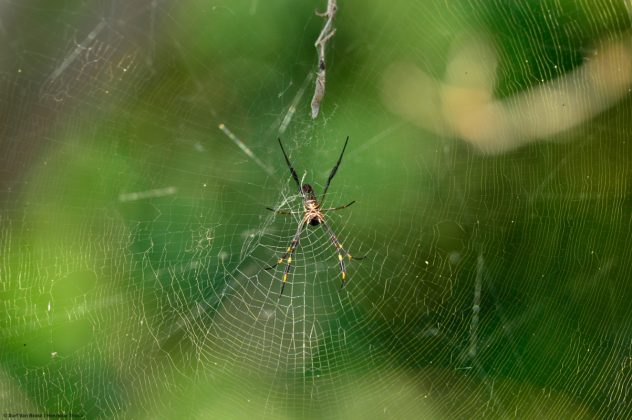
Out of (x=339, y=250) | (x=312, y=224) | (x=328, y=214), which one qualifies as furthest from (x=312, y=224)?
(x=339, y=250)

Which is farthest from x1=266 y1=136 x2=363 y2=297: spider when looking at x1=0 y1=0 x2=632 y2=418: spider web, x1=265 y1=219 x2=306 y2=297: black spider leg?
x1=0 y1=0 x2=632 y2=418: spider web

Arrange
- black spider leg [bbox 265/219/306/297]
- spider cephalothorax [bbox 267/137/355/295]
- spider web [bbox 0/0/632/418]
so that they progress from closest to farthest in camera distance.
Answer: spider web [bbox 0/0/632/418] → spider cephalothorax [bbox 267/137/355/295] → black spider leg [bbox 265/219/306/297]

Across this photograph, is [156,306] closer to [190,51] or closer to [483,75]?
[190,51]

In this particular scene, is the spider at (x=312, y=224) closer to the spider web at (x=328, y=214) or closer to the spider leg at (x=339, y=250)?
the spider leg at (x=339, y=250)

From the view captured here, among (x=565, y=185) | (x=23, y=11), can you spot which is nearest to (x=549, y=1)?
(x=565, y=185)

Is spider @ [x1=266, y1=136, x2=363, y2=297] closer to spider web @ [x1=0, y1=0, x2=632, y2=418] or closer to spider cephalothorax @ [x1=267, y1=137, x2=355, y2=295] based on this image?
spider cephalothorax @ [x1=267, y1=137, x2=355, y2=295]

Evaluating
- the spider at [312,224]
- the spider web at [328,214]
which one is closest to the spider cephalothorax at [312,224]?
the spider at [312,224]

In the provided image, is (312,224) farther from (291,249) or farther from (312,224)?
(291,249)

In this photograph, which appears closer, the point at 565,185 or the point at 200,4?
the point at 200,4
